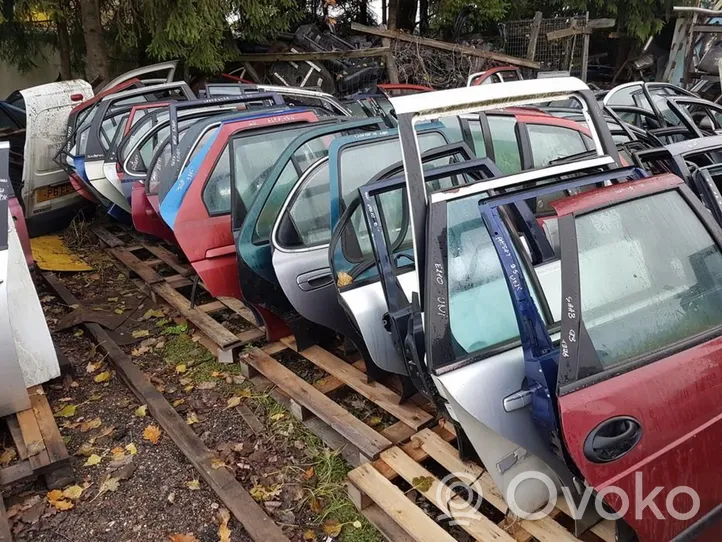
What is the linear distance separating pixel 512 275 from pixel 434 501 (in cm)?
137

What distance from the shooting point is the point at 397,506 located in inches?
Answer: 114

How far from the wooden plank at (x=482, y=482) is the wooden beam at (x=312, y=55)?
10225 mm

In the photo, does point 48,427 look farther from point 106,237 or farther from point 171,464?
point 106,237

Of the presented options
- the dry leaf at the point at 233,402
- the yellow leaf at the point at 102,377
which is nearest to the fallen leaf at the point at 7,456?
the yellow leaf at the point at 102,377

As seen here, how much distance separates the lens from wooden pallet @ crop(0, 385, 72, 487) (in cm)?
335

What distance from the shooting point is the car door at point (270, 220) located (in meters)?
4.16

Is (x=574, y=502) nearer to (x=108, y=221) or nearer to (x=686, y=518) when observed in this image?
(x=686, y=518)

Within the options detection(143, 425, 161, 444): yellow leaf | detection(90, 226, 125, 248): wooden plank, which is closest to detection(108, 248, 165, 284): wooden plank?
detection(90, 226, 125, 248): wooden plank

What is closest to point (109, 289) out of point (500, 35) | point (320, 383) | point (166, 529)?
point (320, 383)

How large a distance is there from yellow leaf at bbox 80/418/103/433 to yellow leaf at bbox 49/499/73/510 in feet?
2.33

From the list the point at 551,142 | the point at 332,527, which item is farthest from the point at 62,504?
the point at 551,142

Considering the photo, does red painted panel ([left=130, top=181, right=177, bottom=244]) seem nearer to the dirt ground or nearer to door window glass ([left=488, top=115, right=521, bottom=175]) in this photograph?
the dirt ground

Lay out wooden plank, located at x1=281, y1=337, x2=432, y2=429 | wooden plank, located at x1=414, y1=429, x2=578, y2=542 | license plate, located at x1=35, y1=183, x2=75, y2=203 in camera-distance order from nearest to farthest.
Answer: wooden plank, located at x1=414, y1=429, x2=578, y2=542 < wooden plank, located at x1=281, y1=337, x2=432, y2=429 < license plate, located at x1=35, y1=183, x2=75, y2=203

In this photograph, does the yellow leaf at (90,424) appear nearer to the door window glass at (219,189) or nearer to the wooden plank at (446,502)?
the door window glass at (219,189)
